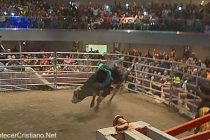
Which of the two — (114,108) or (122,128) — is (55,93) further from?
(122,128)

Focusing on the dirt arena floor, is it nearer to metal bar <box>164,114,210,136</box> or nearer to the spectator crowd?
metal bar <box>164,114,210,136</box>

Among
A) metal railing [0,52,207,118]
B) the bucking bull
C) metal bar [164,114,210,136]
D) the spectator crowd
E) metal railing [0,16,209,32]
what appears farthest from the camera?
metal railing [0,16,209,32]

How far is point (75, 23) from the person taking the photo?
2038cm

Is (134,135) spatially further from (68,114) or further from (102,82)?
(68,114)

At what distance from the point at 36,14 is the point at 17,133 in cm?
1404

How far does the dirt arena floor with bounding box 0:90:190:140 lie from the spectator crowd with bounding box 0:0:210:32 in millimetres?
9586

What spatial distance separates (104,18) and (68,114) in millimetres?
12682

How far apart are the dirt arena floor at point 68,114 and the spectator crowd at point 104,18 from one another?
9.59m

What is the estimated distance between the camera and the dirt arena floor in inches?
293

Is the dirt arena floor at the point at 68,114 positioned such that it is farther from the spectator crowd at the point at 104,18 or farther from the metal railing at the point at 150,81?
the spectator crowd at the point at 104,18

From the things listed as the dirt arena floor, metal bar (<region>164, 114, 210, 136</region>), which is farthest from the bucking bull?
metal bar (<region>164, 114, 210, 136</region>)

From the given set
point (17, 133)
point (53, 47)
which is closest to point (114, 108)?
point (17, 133)

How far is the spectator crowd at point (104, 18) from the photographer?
755 inches

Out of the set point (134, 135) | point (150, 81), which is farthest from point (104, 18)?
point (134, 135)
